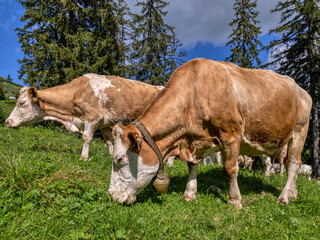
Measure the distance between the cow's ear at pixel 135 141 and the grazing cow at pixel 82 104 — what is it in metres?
3.93

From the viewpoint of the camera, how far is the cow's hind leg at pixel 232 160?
398 cm

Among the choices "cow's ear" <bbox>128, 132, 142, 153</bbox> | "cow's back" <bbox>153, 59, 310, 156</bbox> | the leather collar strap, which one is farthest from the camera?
"cow's back" <bbox>153, 59, 310, 156</bbox>

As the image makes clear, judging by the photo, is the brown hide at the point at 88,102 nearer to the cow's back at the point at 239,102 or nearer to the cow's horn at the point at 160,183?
the cow's back at the point at 239,102

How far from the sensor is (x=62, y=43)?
19094 millimetres

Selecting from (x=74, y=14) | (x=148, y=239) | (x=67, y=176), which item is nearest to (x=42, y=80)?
(x=74, y=14)

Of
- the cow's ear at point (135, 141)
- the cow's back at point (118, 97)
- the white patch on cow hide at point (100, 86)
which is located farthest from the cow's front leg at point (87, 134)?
the cow's ear at point (135, 141)

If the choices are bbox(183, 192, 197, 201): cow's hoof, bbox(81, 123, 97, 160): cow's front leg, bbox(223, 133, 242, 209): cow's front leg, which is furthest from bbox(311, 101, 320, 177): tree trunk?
bbox(81, 123, 97, 160): cow's front leg

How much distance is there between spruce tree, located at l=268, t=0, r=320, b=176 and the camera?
50.4 feet

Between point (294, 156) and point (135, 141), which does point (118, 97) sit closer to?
point (135, 141)

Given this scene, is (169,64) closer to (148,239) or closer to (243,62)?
(243,62)

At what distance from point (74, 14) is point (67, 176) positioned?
18671 millimetres

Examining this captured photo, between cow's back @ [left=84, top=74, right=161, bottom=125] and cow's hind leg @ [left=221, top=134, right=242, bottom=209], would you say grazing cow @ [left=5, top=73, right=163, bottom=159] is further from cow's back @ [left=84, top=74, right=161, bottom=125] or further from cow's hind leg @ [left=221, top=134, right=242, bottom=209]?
cow's hind leg @ [left=221, top=134, right=242, bottom=209]

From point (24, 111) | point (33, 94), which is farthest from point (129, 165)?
point (24, 111)

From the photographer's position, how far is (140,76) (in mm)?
24688
